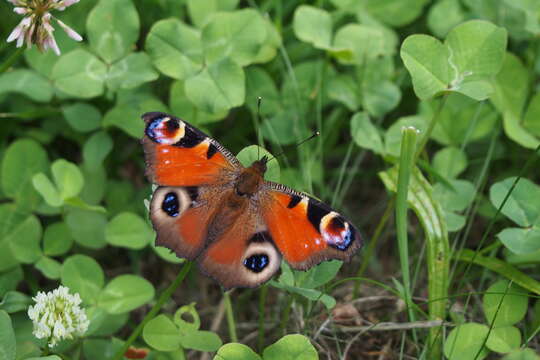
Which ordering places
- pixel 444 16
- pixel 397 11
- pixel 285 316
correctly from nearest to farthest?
pixel 285 316 < pixel 444 16 < pixel 397 11

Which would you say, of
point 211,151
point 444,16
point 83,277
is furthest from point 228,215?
point 444,16

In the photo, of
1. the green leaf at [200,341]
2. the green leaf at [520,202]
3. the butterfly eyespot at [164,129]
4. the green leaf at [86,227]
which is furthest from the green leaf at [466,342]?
the green leaf at [86,227]

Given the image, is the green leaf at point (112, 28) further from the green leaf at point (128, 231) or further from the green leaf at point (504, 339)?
the green leaf at point (504, 339)

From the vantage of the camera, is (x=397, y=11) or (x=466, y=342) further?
(x=397, y=11)

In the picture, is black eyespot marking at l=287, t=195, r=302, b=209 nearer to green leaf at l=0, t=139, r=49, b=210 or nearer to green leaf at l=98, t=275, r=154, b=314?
green leaf at l=98, t=275, r=154, b=314

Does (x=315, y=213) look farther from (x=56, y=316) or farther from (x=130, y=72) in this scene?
(x=130, y=72)
